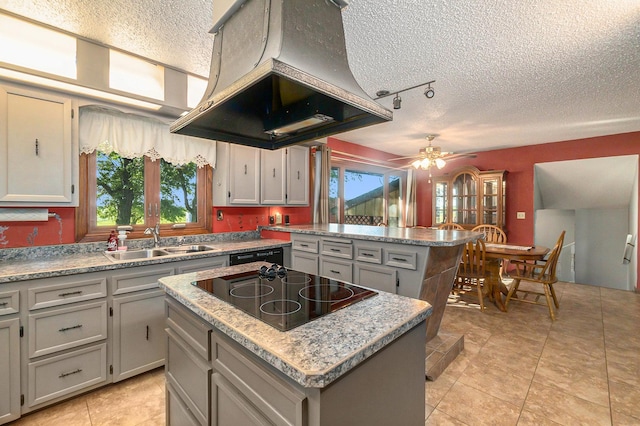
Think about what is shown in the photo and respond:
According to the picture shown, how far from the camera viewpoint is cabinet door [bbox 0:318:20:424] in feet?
5.43

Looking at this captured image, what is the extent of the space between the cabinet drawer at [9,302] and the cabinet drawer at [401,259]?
2479 millimetres

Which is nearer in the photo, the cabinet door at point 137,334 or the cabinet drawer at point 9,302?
the cabinet drawer at point 9,302

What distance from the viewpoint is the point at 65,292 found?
1830 mm

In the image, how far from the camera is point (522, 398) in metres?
1.95

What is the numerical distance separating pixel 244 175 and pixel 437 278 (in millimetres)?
2243

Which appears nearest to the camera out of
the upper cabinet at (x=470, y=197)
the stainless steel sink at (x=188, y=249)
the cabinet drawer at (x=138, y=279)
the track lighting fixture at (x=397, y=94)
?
the cabinet drawer at (x=138, y=279)

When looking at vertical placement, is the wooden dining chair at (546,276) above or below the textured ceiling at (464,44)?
below

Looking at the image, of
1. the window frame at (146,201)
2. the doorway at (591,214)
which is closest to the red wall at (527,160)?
the doorway at (591,214)

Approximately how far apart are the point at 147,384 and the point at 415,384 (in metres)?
2.03

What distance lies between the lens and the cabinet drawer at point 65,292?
1740mm

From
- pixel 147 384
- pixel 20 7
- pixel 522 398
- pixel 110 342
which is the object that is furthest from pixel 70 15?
pixel 522 398

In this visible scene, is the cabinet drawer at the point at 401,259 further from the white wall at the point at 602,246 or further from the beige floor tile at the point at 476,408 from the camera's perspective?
the white wall at the point at 602,246

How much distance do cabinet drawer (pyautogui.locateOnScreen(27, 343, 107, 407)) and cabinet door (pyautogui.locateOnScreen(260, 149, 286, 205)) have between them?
2.02m

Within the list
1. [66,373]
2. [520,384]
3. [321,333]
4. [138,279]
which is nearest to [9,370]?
[66,373]
